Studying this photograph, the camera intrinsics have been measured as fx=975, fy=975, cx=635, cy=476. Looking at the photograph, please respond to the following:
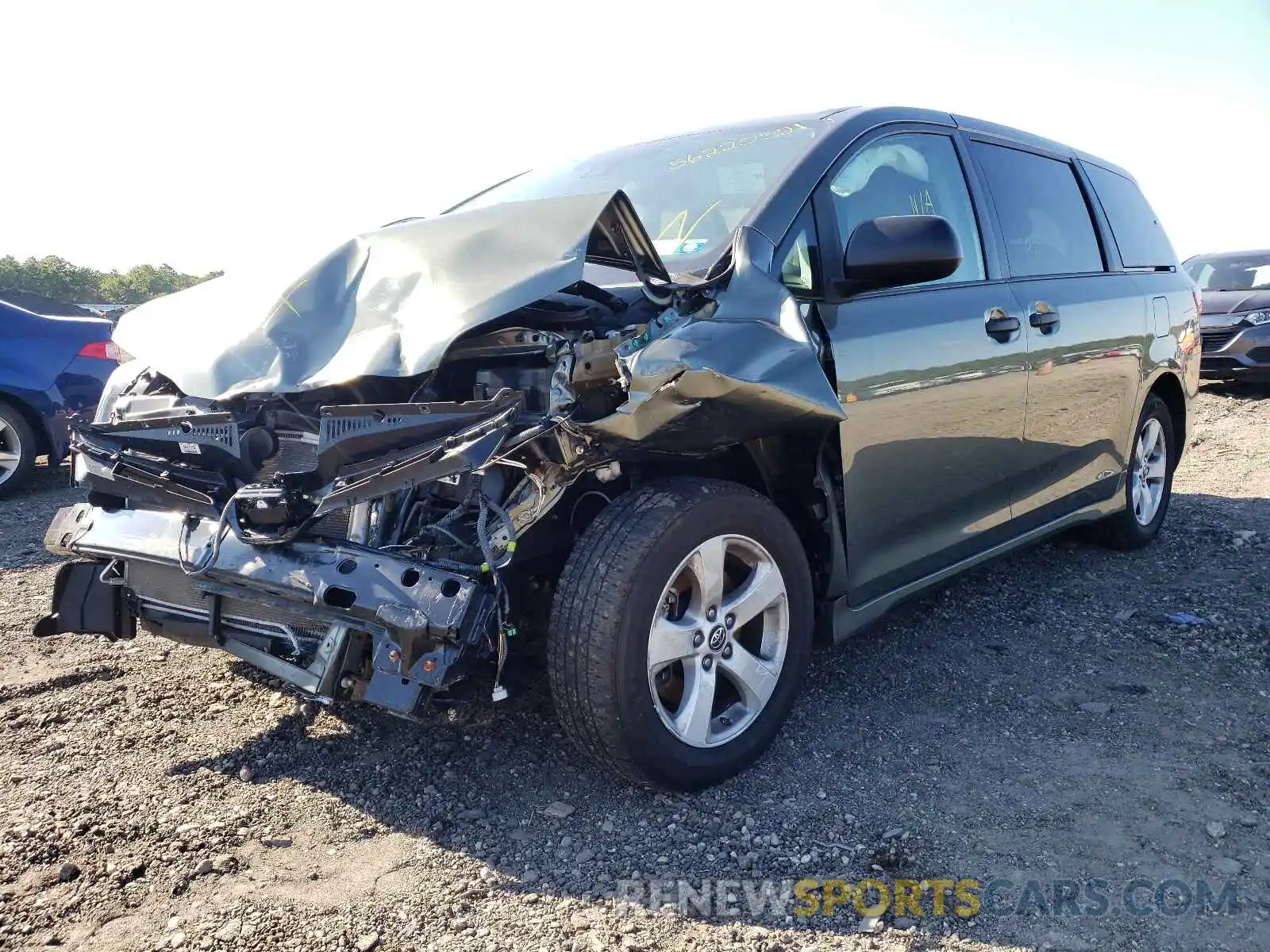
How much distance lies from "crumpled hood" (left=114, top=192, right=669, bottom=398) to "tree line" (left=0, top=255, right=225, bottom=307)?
47.0 feet

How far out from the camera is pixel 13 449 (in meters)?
6.31

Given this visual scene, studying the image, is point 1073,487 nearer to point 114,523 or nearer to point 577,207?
point 577,207

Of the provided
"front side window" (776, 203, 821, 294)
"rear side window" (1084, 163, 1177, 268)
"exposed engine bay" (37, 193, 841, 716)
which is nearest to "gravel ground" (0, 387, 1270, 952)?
"exposed engine bay" (37, 193, 841, 716)

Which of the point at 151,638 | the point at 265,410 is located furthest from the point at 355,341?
the point at 151,638

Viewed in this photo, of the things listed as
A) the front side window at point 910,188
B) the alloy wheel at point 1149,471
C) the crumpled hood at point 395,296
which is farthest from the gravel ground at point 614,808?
the front side window at point 910,188

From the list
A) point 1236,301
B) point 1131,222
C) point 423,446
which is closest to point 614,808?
point 423,446

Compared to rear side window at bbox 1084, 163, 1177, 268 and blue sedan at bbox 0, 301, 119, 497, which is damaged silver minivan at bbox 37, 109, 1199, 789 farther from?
blue sedan at bbox 0, 301, 119, 497

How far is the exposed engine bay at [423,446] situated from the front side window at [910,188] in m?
0.64

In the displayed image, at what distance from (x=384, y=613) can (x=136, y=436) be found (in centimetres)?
104

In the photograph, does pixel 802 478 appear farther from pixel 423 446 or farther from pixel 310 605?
pixel 310 605

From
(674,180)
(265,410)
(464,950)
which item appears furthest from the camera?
(674,180)

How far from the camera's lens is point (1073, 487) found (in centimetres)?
426

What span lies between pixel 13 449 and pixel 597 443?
5.56 m

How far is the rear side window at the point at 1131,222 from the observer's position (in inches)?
186
